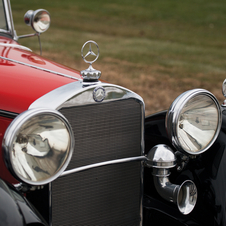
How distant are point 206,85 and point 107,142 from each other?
6354 millimetres

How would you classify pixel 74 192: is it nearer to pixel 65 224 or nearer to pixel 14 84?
pixel 65 224

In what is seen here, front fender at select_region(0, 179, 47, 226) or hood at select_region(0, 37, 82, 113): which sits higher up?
hood at select_region(0, 37, 82, 113)

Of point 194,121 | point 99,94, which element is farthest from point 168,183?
point 99,94

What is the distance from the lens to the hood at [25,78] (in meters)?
1.62

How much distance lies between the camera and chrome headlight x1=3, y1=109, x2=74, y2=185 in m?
1.33

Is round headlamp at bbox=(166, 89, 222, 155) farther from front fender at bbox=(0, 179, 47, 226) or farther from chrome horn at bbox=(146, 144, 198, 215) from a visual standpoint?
front fender at bbox=(0, 179, 47, 226)

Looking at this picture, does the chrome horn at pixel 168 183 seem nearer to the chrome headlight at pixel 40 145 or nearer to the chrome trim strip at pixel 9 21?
the chrome headlight at pixel 40 145

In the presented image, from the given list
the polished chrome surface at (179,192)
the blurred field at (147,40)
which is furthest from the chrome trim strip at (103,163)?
the blurred field at (147,40)

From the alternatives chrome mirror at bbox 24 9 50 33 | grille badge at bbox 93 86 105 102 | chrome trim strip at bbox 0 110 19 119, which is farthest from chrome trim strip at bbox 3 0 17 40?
grille badge at bbox 93 86 105 102

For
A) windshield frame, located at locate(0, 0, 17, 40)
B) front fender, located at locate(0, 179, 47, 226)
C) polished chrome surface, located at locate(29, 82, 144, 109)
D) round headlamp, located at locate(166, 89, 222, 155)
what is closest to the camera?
front fender, located at locate(0, 179, 47, 226)

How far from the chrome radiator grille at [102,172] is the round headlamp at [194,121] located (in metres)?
0.19

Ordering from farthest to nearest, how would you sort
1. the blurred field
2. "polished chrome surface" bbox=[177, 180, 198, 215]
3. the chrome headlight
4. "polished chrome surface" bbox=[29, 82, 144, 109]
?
the blurred field, "polished chrome surface" bbox=[177, 180, 198, 215], "polished chrome surface" bbox=[29, 82, 144, 109], the chrome headlight

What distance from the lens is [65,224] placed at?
168 centimetres

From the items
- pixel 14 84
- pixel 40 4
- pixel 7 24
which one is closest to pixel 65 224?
pixel 14 84
